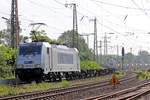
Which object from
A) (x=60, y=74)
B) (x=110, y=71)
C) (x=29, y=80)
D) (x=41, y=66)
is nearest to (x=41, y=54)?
(x=41, y=66)

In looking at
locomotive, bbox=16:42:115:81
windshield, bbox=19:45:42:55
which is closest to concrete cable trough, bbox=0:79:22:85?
locomotive, bbox=16:42:115:81

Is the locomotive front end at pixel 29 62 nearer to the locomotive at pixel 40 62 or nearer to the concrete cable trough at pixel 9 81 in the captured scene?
the locomotive at pixel 40 62

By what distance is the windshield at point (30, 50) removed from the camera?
26.2 meters

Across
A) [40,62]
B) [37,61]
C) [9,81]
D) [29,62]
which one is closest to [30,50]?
[29,62]

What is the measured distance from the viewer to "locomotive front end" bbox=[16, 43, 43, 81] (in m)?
25.8

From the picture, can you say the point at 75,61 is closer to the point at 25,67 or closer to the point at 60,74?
the point at 60,74

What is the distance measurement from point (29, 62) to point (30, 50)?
1.06 metres

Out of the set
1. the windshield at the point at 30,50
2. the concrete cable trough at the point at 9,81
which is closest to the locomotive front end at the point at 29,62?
the windshield at the point at 30,50

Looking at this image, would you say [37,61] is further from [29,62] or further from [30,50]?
[30,50]

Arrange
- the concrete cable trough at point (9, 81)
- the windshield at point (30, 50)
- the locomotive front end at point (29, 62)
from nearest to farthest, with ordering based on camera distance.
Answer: the concrete cable trough at point (9, 81)
the locomotive front end at point (29, 62)
the windshield at point (30, 50)

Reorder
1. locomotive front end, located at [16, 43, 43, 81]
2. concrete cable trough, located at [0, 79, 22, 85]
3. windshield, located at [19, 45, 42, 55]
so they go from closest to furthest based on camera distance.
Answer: concrete cable trough, located at [0, 79, 22, 85] < locomotive front end, located at [16, 43, 43, 81] < windshield, located at [19, 45, 42, 55]

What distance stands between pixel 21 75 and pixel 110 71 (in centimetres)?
3171

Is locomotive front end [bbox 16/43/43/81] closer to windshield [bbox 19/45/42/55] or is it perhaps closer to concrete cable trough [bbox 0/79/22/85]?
windshield [bbox 19/45/42/55]

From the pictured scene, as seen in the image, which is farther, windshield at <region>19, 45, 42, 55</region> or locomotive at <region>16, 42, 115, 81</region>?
windshield at <region>19, 45, 42, 55</region>
